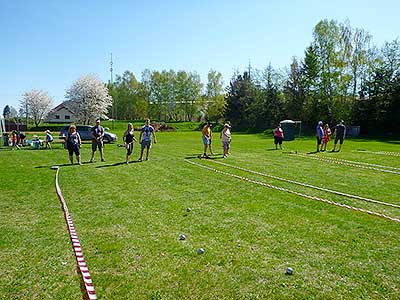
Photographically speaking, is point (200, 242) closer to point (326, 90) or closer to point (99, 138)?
point (99, 138)

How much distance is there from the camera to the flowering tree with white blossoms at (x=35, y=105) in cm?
7962

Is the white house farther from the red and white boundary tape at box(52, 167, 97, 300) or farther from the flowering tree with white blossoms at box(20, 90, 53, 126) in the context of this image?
the red and white boundary tape at box(52, 167, 97, 300)

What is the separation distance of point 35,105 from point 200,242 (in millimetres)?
83574

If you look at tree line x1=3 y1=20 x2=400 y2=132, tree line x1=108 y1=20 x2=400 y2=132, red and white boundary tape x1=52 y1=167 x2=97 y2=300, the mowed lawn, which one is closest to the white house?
tree line x1=3 y1=20 x2=400 y2=132

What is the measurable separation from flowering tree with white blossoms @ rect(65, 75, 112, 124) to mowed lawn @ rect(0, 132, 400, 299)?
6062cm

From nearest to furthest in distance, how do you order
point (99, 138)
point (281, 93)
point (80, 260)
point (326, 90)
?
point (80, 260)
point (99, 138)
point (326, 90)
point (281, 93)

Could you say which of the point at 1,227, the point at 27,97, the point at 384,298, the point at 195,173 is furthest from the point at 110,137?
the point at 27,97

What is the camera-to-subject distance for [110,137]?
30234mm

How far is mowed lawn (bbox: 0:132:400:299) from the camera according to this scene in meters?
3.91

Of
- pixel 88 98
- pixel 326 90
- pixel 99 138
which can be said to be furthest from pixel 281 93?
pixel 99 138

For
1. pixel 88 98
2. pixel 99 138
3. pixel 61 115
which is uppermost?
pixel 88 98

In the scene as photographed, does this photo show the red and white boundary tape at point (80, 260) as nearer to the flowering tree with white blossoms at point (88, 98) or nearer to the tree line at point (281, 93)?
the tree line at point (281, 93)

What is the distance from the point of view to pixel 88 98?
68.1m

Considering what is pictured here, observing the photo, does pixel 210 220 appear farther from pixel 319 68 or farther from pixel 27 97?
pixel 27 97
